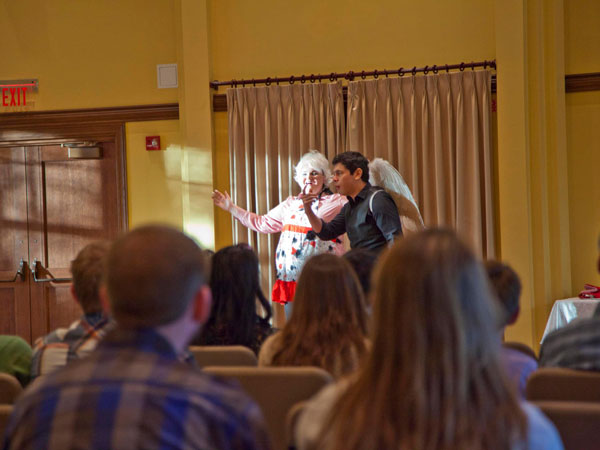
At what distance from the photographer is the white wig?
17.7ft

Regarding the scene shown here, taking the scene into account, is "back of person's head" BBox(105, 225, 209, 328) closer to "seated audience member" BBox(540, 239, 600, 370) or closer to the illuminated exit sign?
"seated audience member" BBox(540, 239, 600, 370)

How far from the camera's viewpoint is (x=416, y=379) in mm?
1132

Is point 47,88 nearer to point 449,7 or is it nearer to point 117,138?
point 117,138

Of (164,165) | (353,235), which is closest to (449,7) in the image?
(353,235)

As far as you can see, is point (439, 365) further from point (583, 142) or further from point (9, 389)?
point (583, 142)

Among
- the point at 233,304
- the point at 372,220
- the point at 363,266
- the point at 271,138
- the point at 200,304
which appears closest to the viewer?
the point at 200,304

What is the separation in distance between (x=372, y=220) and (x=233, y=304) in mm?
1948

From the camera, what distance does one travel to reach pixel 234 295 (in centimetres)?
277

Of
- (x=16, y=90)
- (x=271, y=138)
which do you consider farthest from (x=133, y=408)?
(x=16, y=90)

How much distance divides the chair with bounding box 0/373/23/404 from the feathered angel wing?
11.0ft

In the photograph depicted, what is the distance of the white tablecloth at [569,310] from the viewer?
4961 millimetres

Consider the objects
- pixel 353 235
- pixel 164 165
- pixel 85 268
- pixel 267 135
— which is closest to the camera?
pixel 85 268

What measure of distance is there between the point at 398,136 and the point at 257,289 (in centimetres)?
309

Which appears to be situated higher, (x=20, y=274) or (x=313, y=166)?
(x=313, y=166)
